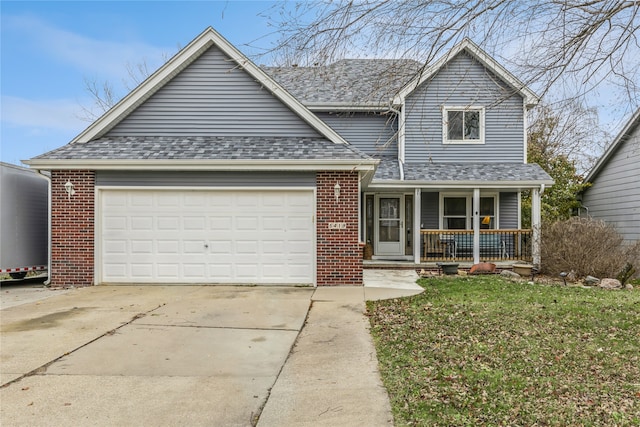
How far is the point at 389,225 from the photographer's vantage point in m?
16.2

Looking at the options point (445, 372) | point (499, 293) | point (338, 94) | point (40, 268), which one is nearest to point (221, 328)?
point (445, 372)

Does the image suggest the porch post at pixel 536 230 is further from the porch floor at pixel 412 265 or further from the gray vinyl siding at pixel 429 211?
the gray vinyl siding at pixel 429 211

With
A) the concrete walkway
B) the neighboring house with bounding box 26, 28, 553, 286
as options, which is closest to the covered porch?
the neighboring house with bounding box 26, 28, 553, 286

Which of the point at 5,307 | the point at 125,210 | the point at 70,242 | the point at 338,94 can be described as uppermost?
the point at 338,94

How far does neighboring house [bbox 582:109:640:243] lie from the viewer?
15.7 metres

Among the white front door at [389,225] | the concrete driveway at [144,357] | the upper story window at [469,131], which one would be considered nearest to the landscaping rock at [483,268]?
the white front door at [389,225]

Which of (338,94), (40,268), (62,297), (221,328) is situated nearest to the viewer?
(221,328)

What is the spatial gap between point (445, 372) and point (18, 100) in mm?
22237

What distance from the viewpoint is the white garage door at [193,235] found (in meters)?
10.8

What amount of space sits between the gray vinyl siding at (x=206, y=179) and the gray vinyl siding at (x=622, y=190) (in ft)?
37.6

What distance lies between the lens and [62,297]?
30.7 feet

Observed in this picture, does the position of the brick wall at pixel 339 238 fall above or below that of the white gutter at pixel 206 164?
below

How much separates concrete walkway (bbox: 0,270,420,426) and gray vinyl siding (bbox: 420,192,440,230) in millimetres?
7780

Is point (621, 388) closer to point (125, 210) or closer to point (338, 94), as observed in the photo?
point (125, 210)
